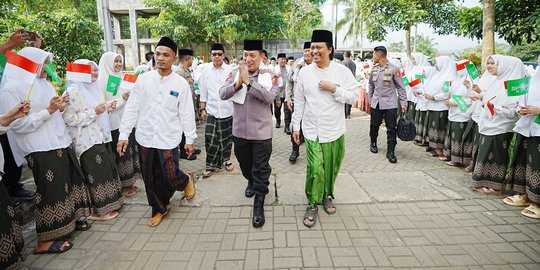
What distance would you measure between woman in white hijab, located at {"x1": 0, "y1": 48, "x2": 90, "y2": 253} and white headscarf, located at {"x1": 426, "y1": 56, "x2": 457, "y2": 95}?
19.1 ft

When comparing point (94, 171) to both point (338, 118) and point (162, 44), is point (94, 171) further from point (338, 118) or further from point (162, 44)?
point (338, 118)

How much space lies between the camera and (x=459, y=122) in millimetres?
5316

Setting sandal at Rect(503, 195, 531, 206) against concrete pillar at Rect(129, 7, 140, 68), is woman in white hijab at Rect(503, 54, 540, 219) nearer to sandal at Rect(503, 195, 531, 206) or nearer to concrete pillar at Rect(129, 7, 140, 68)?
sandal at Rect(503, 195, 531, 206)

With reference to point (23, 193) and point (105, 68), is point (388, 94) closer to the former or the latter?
point (105, 68)

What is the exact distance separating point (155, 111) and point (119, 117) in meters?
1.08

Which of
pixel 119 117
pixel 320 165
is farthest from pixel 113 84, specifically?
pixel 320 165

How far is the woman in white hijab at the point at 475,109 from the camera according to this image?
4.54 meters

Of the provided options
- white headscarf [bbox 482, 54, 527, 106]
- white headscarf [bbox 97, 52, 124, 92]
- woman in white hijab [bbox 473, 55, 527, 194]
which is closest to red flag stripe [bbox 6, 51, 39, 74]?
white headscarf [bbox 97, 52, 124, 92]

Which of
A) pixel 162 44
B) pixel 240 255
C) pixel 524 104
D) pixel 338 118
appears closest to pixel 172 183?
pixel 240 255

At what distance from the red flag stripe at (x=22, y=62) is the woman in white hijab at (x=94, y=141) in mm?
569

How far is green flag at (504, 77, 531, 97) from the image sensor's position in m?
3.73

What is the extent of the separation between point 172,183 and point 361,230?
2163 millimetres

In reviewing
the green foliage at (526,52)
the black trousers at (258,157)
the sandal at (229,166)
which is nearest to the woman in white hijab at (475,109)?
the black trousers at (258,157)

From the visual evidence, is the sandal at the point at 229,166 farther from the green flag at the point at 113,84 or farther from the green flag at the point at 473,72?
the green flag at the point at 473,72
